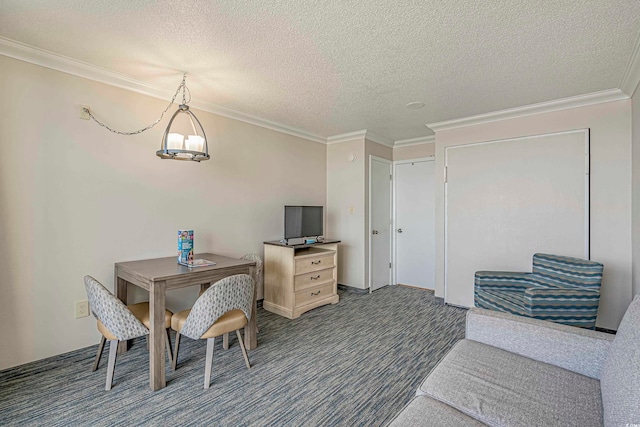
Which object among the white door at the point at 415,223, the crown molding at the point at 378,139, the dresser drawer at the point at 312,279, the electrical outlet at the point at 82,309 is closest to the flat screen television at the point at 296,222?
the dresser drawer at the point at 312,279

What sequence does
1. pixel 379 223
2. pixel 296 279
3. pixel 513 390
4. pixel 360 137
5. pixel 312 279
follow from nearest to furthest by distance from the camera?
1. pixel 513 390
2. pixel 296 279
3. pixel 312 279
4. pixel 360 137
5. pixel 379 223

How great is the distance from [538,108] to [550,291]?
204 centimetres

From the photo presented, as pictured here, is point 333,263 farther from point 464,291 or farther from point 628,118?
point 628,118

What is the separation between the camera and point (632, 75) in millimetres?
2463

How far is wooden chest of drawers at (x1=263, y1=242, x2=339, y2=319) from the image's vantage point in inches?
138

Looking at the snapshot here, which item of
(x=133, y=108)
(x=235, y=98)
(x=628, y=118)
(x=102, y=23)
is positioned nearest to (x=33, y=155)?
(x=133, y=108)

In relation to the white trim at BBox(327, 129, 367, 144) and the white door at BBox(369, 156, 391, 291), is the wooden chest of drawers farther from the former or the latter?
the white trim at BBox(327, 129, 367, 144)

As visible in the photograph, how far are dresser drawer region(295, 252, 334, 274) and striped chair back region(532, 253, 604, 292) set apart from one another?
225 centimetres

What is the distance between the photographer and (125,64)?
2436 mm

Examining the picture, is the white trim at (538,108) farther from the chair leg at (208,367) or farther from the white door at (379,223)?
the chair leg at (208,367)

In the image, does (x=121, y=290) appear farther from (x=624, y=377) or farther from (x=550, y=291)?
(x=550, y=291)

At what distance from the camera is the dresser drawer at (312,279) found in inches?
140

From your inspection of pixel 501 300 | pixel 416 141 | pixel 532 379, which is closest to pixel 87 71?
pixel 532 379

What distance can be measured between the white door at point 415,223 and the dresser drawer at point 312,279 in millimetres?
1588
